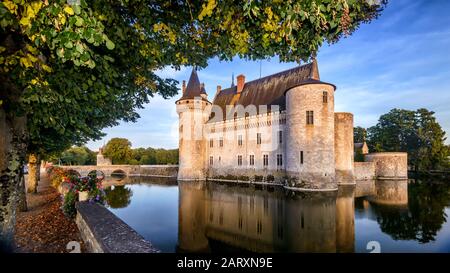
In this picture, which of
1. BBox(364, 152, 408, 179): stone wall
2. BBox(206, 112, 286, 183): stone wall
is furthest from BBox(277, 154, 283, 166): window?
BBox(364, 152, 408, 179): stone wall

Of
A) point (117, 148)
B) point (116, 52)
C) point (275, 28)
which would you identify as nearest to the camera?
point (275, 28)

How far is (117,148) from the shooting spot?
4703 centimetres

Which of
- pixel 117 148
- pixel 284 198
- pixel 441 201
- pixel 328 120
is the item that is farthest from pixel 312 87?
pixel 117 148

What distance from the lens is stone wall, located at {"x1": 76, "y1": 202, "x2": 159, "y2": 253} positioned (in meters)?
3.56

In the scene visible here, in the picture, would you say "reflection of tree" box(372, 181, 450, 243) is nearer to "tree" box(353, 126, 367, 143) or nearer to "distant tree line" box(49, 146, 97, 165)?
"tree" box(353, 126, 367, 143)

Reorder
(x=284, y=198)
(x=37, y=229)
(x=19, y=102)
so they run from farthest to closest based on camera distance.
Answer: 1. (x=284, y=198)
2. (x=37, y=229)
3. (x=19, y=102)

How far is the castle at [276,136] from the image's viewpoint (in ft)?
61.1

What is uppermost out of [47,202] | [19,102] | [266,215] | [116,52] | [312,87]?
[312,87]

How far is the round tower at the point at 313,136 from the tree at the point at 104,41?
15.4 m

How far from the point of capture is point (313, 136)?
18.6 metres

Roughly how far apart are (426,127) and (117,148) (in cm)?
5360

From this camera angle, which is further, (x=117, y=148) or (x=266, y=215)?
(x=117, y=148)
